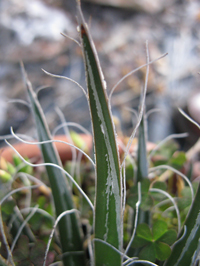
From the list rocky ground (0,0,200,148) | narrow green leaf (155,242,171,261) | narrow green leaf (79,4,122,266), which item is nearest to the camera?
narrow green leaf (79,4,122,266)

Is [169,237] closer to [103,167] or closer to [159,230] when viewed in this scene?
[159,230]

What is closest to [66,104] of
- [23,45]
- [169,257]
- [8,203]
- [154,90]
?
[23,45]

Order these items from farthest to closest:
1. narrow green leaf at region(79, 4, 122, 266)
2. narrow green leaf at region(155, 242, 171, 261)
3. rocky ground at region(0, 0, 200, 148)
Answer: rocky ground at region(0, 0, 200, 148)
narrow green leaf at region(155, 242, 171, 261)
narrow green leaf at region(79, 4, 122, 266)

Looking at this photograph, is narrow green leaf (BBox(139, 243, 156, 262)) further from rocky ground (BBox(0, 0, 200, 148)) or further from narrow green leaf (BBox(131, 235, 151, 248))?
rocky ground (BBox(0, 0, 200, 148))

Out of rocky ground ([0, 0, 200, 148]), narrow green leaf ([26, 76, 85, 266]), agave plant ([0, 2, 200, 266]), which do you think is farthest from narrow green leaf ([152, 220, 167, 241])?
rocky ground ([0, 0, 200, 148])

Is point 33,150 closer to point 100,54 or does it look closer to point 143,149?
point 143,149
